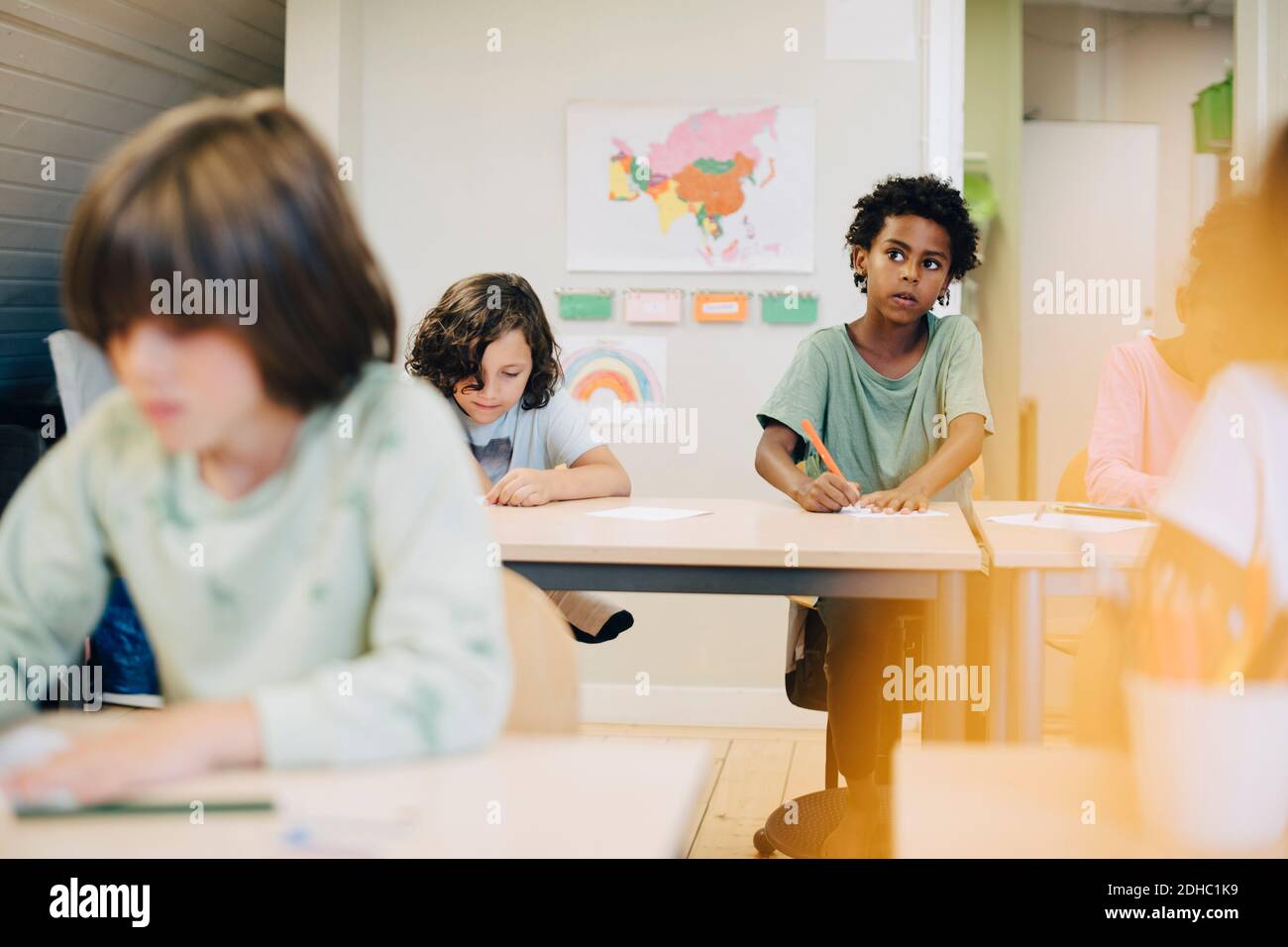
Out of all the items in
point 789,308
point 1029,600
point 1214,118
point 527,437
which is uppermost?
point 1214,118

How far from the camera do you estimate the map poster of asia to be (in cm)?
308

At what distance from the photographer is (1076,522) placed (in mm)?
1861

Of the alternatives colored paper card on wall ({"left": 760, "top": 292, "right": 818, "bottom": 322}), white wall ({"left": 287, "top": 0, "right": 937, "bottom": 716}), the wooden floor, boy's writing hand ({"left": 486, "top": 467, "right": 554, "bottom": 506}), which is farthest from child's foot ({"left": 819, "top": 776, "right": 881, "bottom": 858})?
colored paper card on wall ({"left": 760, "top": 292, "right": 818, "bottom": 322})

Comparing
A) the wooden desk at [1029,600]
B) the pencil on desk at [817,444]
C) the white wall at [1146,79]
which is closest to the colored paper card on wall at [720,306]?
the pencil on desk at [817,444]

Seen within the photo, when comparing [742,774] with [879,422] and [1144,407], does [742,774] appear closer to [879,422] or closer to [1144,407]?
[879,422]

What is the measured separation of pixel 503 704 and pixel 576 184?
254cm

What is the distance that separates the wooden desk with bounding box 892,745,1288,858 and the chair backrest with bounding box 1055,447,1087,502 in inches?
66.9

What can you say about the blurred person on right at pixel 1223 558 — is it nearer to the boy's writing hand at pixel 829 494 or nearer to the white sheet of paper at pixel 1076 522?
the white sheet of paper at pixel 1076 522

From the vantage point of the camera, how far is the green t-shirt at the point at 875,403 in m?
2.26

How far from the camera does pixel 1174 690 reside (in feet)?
2.21

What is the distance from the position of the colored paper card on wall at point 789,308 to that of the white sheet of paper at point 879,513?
3.73 ft

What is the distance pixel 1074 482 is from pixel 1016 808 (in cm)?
180

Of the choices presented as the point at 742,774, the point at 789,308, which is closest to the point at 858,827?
the point at 742,774
